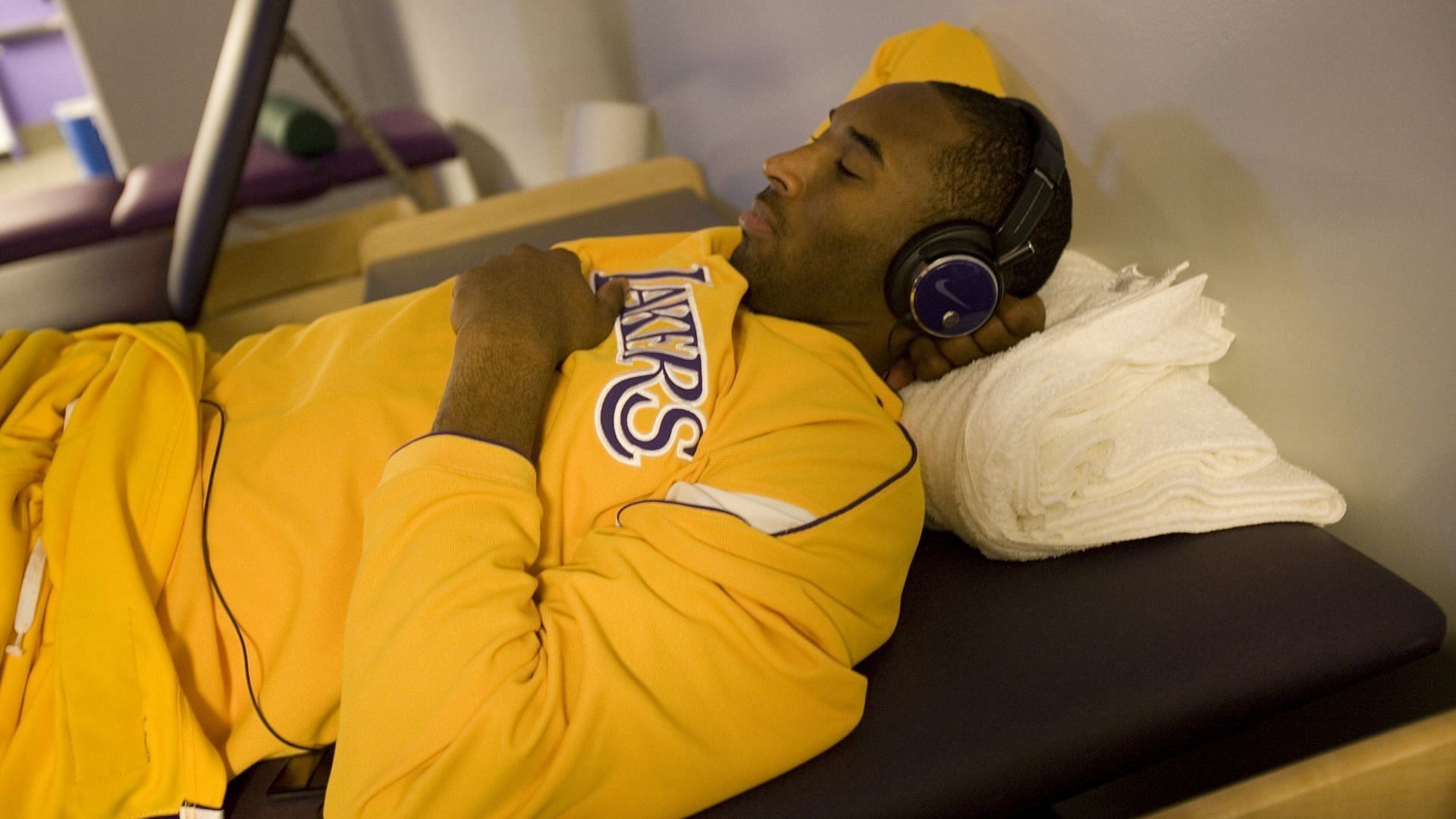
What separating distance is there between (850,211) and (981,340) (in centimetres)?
21

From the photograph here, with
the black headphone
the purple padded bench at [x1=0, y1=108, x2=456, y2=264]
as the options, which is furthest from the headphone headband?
the purple padded bench at [x1=0, y1=108, x2=456, y2=264]

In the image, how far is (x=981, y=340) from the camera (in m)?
1.03

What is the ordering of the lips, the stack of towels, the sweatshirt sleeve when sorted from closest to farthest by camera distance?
the sweatshirt sleeve → the stack of towels → the lips

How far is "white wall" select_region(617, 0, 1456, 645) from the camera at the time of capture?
0.74 m

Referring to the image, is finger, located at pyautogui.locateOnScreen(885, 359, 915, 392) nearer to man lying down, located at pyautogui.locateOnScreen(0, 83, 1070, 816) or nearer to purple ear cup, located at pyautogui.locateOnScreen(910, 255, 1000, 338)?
man lying down, located at pyautogui.locateOnScreen(0, 83, 1070, 816)

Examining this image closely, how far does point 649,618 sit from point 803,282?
508mm

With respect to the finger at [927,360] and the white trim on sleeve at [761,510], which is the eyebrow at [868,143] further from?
the white trim on sleeve at [761,510]

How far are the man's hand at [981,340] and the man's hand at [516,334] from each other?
364 mm

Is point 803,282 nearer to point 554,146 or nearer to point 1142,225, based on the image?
point 1142,225

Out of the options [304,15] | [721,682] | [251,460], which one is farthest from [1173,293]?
[304,15]

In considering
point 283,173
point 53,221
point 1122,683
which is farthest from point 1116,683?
point 53,221

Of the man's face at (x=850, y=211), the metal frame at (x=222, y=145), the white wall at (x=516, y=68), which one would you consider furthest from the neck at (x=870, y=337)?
the white wall at (x=516, y=68)

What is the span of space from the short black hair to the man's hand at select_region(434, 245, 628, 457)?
41 centimetres

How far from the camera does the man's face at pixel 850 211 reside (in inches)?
40.3
